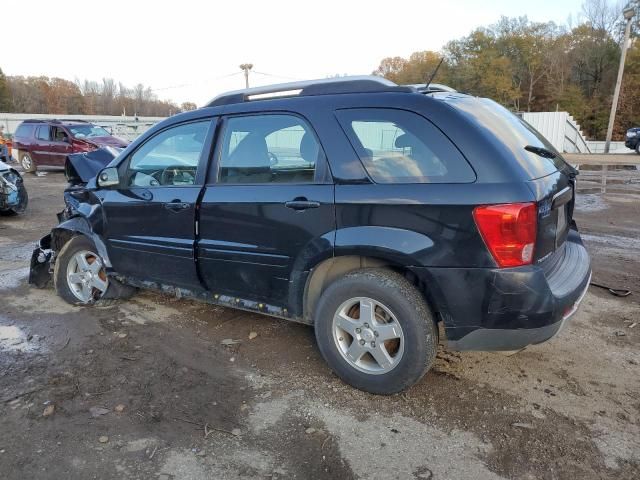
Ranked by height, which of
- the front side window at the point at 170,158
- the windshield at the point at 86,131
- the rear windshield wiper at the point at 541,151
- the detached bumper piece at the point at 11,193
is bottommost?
the detached bumper piece at the point at 11,193

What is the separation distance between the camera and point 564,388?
307 cm

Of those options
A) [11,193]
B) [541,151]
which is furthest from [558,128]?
[541,151]

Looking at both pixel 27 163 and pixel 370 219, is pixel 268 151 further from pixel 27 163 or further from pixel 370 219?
pixel 27 163

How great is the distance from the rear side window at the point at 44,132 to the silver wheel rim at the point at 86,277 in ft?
47.0

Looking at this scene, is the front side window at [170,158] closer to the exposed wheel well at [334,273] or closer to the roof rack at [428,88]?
the exposed wheel well at [334,273]

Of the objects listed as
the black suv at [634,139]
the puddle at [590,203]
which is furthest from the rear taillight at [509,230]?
the black suv at [634,139]

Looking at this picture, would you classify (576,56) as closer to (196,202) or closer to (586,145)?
(586,145)

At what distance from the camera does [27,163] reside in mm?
17219

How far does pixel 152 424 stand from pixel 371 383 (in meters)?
1.30

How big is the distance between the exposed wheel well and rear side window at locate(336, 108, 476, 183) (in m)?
0.51

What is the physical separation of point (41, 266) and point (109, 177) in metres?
1.65

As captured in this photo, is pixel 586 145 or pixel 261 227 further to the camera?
pixel 586 145

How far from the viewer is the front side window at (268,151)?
315 centimetres

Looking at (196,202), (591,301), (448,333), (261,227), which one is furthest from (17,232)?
(591,301)
